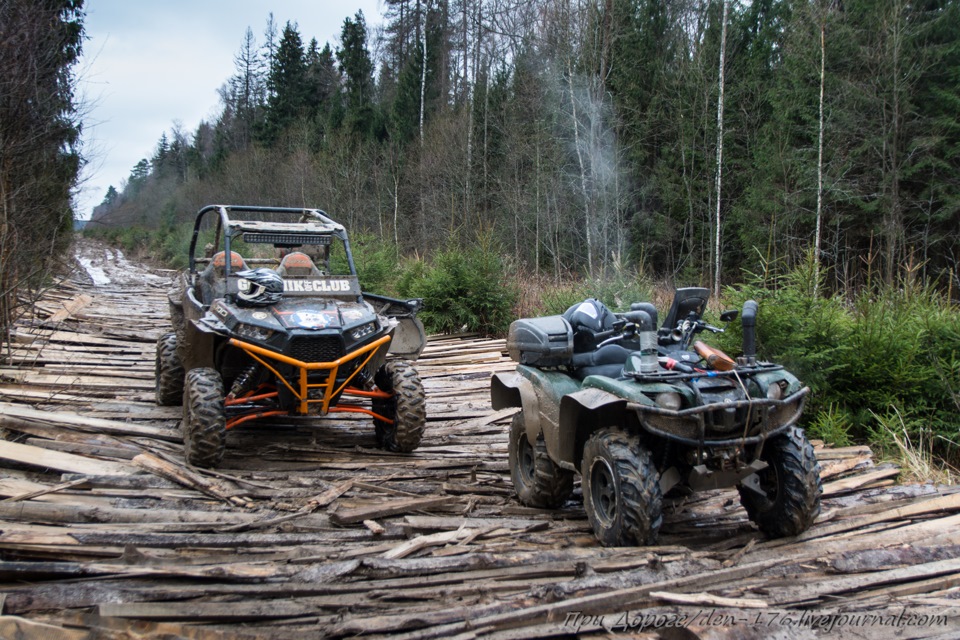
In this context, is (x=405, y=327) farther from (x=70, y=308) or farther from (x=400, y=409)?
(x=70, y=308)

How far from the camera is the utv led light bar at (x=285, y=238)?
24.8ft

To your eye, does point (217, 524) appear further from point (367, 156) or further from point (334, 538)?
point (367, 156)

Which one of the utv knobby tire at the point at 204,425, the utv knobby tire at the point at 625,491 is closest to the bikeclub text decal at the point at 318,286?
the utv knobby tire at the point at 204,425

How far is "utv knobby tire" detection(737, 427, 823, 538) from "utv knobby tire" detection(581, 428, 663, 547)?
0.74 m

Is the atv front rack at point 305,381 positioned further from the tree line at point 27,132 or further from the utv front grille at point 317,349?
the tree line at point 27,132

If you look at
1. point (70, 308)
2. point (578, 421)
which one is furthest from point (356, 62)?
point (578, 421)

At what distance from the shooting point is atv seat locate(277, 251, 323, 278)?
7566 millimetres

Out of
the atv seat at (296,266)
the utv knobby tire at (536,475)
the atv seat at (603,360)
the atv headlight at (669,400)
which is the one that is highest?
the atv seat at (296,266)

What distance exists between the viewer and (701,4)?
27.3 meters

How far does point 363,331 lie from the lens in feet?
21.9

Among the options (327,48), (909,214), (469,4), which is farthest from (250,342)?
(327,48)

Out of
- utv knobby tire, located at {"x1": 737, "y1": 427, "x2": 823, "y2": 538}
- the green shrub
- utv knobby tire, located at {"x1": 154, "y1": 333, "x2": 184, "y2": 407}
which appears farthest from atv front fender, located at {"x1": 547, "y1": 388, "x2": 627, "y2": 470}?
the green shrub

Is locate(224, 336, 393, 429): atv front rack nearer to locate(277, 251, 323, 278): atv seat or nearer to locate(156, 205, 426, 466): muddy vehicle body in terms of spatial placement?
locate(156, 205, 426, 466): muddy vehicle body

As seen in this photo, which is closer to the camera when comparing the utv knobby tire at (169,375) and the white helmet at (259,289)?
the white helmet at (259,289)
